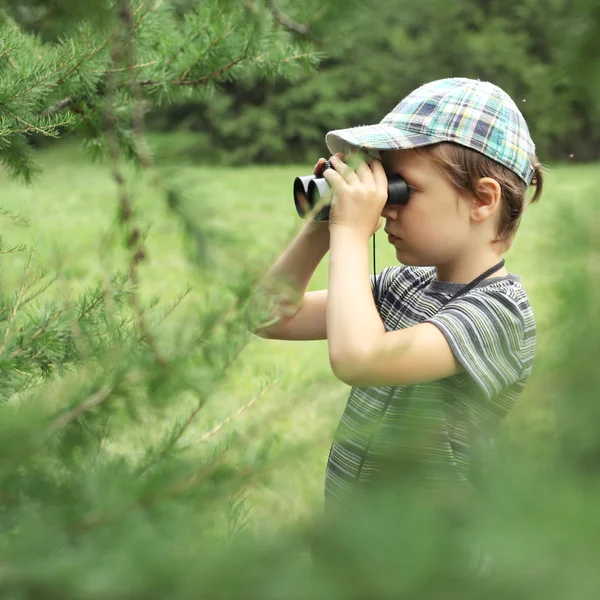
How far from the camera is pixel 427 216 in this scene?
1.12 m

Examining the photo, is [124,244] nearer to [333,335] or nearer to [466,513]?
[466,513]

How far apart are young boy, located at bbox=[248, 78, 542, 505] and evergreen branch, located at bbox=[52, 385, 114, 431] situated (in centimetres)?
42

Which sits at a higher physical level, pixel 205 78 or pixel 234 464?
pixel 205 78

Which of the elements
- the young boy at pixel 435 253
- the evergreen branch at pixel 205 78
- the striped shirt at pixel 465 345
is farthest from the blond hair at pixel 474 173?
the evergreen branch at pixel 205 78

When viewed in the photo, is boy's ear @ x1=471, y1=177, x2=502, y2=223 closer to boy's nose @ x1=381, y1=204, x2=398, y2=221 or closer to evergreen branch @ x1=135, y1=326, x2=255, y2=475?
boy's nose @ x1=381, y1=204, x2=398, y2=221

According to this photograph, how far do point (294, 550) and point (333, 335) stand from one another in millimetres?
687

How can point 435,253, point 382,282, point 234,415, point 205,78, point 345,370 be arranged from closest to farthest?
point 234,415 < point 345,370 < point 435,253 < point 205,78 < point 382,282

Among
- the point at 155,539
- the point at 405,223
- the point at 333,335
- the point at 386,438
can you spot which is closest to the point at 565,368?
the point at 386,438

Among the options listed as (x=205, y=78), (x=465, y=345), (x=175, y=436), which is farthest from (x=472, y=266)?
(x=175, y=436)

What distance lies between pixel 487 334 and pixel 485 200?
0.22m

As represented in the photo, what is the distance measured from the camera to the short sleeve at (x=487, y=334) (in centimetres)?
103

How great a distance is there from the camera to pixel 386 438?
0.36m

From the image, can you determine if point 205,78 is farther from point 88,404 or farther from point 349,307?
point 88,404

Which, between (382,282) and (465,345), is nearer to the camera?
(465,345)
